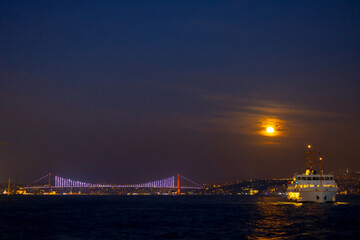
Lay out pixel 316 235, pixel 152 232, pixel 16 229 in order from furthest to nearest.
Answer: pixel 16 229, pixel 152 232, pixel 316 235

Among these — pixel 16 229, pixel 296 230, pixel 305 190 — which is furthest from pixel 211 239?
pixel 305 190

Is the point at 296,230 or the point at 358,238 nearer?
the point at 358,238

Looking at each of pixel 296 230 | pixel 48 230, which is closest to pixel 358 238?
pixel 296 230

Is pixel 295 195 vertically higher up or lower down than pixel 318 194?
lower down

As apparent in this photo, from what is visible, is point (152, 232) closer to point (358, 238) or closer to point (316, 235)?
point (316, 235)

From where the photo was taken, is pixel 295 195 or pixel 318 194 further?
pixel 295 195

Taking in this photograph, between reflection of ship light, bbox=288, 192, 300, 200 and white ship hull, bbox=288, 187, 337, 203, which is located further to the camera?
reflection of ship light, bbox=288, 192, 300, 200

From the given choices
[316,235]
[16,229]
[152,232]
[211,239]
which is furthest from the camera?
[16,229]

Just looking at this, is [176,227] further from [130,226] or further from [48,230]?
[48,230]

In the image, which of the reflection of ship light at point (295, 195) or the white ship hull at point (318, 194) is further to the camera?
the reflection of ship light at point (295, 195)
